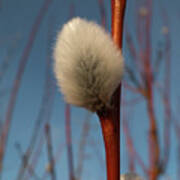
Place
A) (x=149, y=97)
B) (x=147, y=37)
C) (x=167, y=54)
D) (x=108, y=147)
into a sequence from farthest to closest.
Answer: (x=167, y=54)
(x=149, y=97)
(x=147, y=37)
(x=108, y=147)

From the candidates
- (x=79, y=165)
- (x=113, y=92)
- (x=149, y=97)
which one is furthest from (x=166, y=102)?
(x=113, y=92)

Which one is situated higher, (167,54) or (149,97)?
(167,54)

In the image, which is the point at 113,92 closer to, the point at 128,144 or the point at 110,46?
the point at 110,46

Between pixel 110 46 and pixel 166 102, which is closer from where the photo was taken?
pixel 110 46

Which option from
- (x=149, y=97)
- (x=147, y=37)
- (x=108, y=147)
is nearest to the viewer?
(x=108, y=147)
